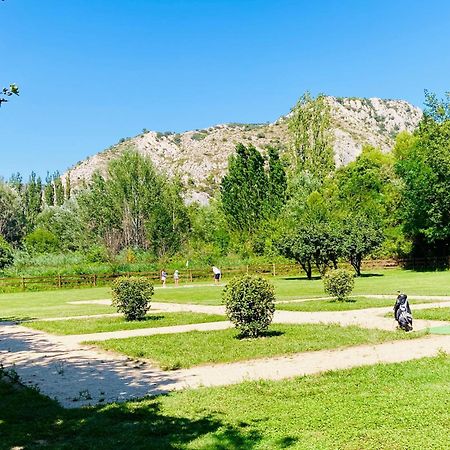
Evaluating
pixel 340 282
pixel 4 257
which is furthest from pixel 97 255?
pixel 340 282

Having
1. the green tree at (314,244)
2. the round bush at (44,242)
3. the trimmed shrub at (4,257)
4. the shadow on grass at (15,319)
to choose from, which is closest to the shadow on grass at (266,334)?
the shadow on grass at (15,319)

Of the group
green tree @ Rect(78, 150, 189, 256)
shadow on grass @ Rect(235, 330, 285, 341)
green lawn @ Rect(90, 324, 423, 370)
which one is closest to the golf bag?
green lawn @ Rect(90, 324, 423, 370)

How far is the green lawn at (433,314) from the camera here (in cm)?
1533

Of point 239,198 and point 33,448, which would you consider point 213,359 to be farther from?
point 239,198

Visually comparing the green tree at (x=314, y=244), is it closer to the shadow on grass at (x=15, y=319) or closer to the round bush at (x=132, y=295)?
the shadow on grass at (x=15, y=319)

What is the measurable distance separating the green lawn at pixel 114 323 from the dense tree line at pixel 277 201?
3264 cm

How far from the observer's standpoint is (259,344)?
12.1 metres

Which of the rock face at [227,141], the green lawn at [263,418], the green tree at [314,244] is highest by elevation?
the rock face at [227,141]

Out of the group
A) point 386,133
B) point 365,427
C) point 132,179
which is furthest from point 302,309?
point 386,133

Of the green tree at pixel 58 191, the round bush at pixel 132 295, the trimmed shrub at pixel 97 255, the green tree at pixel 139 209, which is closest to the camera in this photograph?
the round bush at pixel 132 295

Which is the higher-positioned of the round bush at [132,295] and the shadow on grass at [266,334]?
the round bush at [132,295]

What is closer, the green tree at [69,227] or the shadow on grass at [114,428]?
the shadow on grass at [114,428]

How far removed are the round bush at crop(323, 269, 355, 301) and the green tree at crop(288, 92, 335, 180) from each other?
4582 cm

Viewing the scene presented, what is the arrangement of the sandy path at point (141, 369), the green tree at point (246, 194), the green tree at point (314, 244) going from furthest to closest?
1. the green tree at point (246, 194)
2. the green tree at point (314, 244)
3. the sandy path at point (141, 369)
